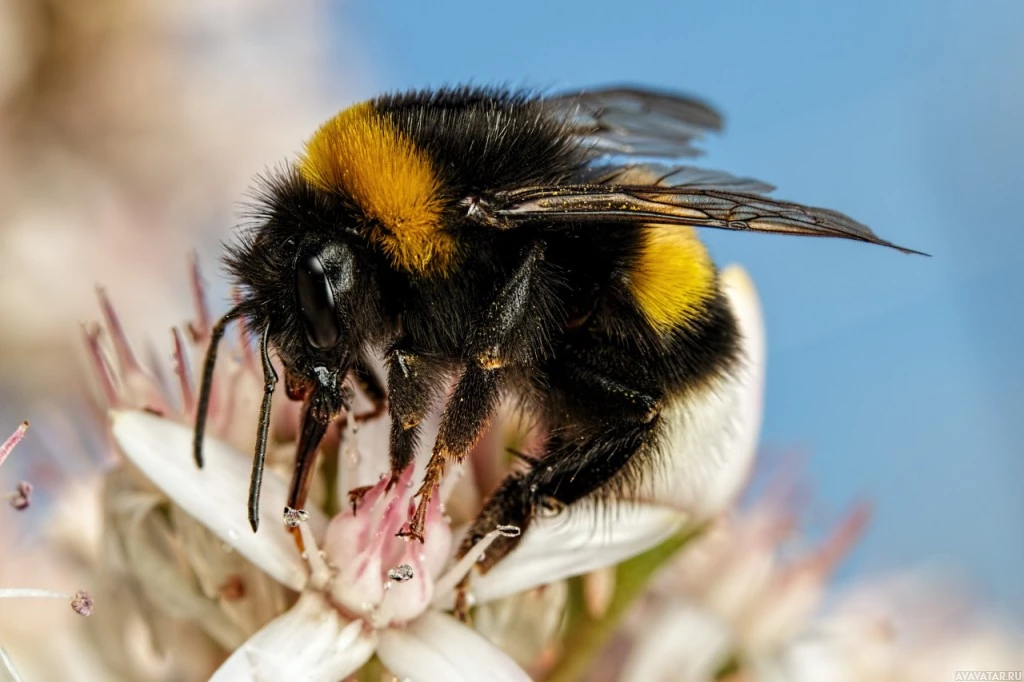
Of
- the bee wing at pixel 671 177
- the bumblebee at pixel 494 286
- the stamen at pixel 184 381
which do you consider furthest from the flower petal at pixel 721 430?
the stamen at pixel 184 381

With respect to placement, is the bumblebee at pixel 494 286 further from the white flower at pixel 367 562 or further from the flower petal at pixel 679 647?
Result: the flower petal at pixel 679 647

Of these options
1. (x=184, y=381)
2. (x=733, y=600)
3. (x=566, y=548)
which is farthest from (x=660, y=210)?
(x=733, y=600)

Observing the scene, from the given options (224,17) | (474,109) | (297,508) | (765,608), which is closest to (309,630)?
(297,508)

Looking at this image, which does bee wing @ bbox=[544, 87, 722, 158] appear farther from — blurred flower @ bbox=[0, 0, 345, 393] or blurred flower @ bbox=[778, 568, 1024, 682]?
blurred flower @ bbox=[0, 0, 345, 393]

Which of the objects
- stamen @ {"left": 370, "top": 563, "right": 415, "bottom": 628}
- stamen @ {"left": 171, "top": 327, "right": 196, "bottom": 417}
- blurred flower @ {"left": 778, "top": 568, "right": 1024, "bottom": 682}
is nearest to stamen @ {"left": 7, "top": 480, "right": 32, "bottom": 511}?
stamen @ {"left": 171, "top": 327, "right": 196, "bottom": 417}

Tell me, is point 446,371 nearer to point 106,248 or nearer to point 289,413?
point 289,413
